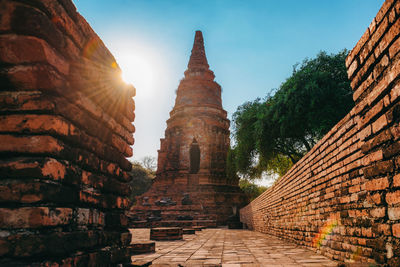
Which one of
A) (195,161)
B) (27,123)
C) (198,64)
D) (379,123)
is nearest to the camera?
(27,123)

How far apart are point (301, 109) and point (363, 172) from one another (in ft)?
34.2

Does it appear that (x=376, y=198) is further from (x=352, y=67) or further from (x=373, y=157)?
(x=352, y=67)

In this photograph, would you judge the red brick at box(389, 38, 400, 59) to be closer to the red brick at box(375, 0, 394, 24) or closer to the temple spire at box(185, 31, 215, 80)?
the red brick at box(375, 0, 394, 24)

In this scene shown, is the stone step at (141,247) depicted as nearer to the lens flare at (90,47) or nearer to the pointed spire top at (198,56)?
the lens flare at (90,47)

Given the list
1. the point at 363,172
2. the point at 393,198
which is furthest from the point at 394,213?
the point at 363,172

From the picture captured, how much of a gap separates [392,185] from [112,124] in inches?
83.5

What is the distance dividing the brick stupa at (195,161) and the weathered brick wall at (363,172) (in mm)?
12122

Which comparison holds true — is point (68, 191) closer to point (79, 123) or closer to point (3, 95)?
point (79, 123)

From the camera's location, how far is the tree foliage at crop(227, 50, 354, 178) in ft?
38.0

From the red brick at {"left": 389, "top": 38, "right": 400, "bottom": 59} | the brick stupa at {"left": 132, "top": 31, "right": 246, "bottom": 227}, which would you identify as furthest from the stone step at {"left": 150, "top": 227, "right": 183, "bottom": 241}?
the brick stupa at {"left": 132, "top": 31, "right": 246, "bottom": 227}

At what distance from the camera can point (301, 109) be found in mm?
12047

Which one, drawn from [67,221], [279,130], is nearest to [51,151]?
[67,221]

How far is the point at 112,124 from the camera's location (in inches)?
90.4

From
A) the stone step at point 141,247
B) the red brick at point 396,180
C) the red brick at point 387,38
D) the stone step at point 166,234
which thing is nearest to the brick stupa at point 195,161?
the stone step at point 166,234
